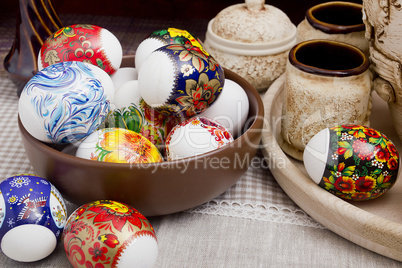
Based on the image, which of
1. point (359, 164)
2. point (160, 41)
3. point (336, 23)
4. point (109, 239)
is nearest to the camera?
point (109, 239)

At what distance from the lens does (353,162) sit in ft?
2.01

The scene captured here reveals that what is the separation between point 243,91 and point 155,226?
0.83ft

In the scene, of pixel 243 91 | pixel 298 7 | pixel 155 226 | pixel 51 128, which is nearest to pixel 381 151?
pixel 243 91

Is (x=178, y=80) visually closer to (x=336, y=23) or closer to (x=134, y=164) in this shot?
(x=134, y=164)

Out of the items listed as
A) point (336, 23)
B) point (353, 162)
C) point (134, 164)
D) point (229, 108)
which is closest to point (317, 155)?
point (353, 162)

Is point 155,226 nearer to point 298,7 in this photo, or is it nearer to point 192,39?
point 192,39

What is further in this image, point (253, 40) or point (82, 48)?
point (253, 40)

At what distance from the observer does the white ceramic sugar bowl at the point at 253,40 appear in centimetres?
93

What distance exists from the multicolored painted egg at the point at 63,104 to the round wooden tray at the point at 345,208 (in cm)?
29

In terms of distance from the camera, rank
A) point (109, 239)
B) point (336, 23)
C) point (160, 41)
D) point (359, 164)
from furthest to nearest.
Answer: point (336, 23) → point (160, 41) → point (359, 164) → point (109, 239)

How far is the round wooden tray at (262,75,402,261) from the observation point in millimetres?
581

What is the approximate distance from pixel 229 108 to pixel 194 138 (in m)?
0.10

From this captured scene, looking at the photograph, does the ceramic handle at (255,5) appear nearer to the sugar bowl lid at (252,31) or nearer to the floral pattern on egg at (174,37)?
the sugar bowl lid at (252,31)

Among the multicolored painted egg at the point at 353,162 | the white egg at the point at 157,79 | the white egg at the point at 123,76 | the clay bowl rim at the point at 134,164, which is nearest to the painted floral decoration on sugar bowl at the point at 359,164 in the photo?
the multicolored painted egg at the point at 353,162
